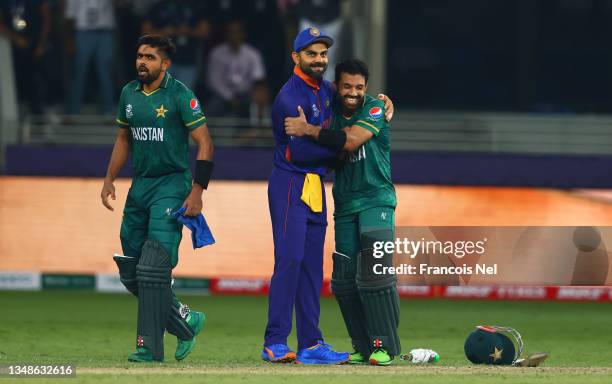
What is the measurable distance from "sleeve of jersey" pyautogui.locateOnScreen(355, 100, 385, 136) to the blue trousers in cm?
52

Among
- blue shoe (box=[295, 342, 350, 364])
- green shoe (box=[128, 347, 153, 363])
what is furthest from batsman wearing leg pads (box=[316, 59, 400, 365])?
green shoe (box=[128, 347, 153, 363])

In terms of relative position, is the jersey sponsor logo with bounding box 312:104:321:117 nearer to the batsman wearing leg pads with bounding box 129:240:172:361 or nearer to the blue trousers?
the blue trousers

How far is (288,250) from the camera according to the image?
9812 mm

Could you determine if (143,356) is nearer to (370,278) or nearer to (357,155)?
(370,278)

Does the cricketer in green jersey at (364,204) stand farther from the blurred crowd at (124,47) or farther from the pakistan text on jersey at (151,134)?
the blurred crowd at (124,47)

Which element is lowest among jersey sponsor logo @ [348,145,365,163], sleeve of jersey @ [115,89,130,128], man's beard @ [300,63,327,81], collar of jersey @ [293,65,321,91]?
jersey sponsor logo @ [348,145,365,163]

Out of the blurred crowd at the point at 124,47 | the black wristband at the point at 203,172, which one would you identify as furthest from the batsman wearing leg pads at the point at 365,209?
the blurred crowd at the point at 124,47

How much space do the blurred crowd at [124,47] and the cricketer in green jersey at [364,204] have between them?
8337mm

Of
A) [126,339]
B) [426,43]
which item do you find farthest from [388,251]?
[426,43]

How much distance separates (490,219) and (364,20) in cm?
325

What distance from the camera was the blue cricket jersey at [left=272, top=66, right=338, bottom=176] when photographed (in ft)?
32.1

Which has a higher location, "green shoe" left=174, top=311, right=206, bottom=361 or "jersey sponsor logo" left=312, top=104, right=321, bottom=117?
"jersey sponsor logo" left=312, top=104, right=321, bottom=117

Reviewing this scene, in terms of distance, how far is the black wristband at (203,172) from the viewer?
32.5 feet

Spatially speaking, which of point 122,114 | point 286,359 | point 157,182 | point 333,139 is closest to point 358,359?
point 286,359
